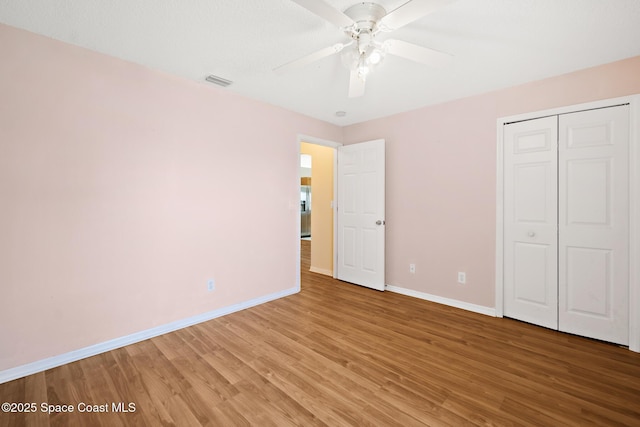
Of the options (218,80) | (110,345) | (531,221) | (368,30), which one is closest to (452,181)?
(531,221)

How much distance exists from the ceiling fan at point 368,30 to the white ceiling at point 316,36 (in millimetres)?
101

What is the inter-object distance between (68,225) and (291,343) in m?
1.99

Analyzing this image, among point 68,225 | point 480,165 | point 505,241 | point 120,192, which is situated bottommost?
point 505,241

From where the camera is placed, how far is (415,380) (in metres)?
1.88

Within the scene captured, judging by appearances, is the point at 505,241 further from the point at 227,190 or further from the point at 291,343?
the point at 227,190

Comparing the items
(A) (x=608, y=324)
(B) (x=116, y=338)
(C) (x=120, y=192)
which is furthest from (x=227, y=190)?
(A) (x=608, y=324)

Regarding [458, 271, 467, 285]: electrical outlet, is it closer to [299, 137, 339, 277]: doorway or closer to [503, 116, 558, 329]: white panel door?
[503, 116, 558, 329]: white panel door

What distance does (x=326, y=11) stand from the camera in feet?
4.66

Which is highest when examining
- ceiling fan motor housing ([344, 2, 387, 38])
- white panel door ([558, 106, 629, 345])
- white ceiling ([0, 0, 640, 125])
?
white ceiling ([0, 0, 640, 125])

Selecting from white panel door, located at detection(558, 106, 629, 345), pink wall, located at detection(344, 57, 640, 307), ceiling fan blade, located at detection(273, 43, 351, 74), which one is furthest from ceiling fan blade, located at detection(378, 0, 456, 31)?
white panel door, located at detection(558, 106, 629, 345)

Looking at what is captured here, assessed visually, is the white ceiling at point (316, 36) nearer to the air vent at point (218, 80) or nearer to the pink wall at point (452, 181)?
the air vent at point (218, 80)

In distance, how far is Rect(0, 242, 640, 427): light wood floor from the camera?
1.57 meters

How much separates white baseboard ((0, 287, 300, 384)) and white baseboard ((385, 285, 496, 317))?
1.84 metres

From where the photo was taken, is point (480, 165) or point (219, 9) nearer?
point (219, 9)
